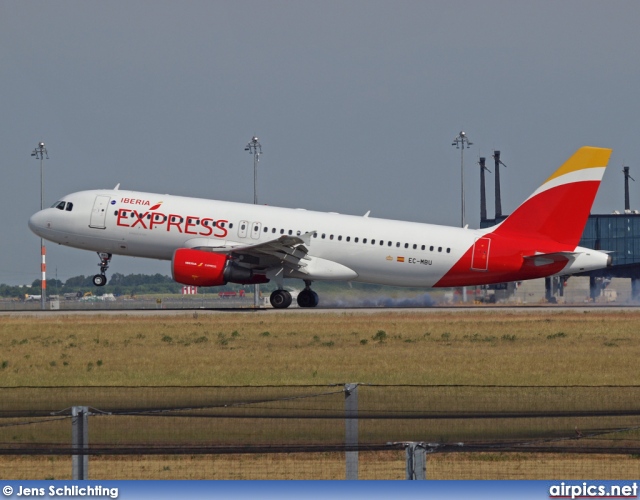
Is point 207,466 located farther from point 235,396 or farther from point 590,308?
point 590,308

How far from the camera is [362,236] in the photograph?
163ft

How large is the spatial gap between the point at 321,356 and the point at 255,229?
1933 cm

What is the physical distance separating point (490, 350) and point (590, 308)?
70.5 feet

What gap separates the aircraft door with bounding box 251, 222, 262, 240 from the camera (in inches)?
1949

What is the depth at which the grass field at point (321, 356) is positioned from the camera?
15484 millimetres

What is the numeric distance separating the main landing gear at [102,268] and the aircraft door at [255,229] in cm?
751

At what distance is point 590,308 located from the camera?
52.7 metres

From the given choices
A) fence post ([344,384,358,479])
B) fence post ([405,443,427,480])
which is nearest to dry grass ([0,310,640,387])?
fence post ([344,384,358,479])

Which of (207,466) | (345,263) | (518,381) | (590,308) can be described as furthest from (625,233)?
(207,466)

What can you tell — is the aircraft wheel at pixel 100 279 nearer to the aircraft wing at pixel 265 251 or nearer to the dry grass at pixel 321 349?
the dry grass at pixel 321 349

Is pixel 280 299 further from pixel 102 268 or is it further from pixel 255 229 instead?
pixel 102 268
